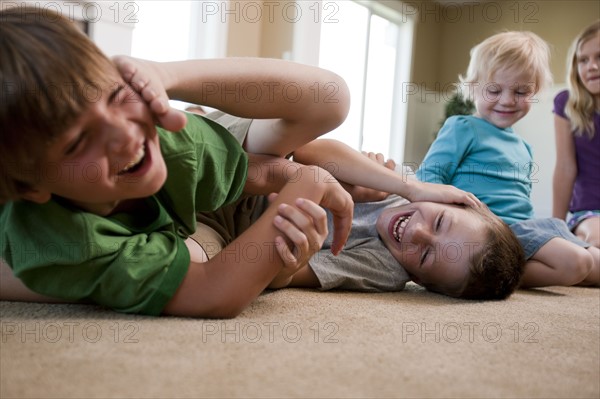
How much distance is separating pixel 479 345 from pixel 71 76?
0.56 m

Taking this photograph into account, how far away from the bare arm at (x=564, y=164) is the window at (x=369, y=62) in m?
1.76

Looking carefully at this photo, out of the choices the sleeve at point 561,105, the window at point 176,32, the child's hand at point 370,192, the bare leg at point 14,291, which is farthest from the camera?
the window at point 176,32

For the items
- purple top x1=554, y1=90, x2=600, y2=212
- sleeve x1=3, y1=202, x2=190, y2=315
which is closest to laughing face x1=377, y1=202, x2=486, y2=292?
sleeve x1=3, y1=202, x2=190, y2=315

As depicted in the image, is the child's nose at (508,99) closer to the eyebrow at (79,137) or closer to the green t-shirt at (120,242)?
the green t-shirt at (120,242)

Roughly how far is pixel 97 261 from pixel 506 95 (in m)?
1.57

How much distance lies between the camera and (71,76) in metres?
0.61

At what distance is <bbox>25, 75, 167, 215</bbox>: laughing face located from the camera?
62 centimetres

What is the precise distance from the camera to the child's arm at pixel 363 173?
4.07 ft

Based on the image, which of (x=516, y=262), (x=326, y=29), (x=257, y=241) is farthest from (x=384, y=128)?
(x=257, y=241)

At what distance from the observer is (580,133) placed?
2.23m

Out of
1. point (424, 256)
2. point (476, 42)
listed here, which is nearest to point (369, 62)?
point (476, 42)

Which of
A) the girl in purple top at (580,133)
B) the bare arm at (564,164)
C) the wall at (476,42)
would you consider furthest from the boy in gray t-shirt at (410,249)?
the wall at (476,42)

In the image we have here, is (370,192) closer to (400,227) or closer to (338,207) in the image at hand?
(400,227)

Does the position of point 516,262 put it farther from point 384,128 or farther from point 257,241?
point 384,128
